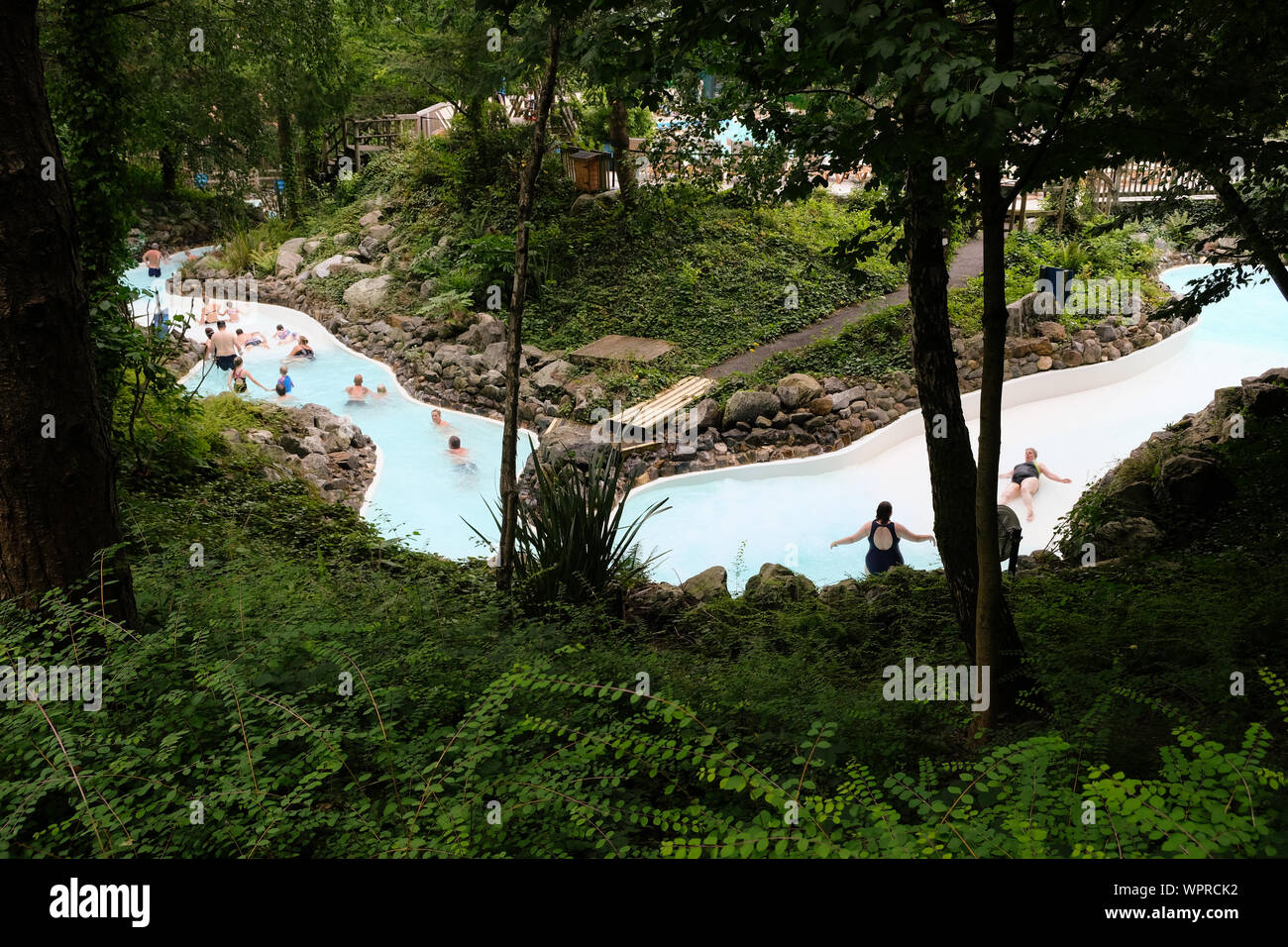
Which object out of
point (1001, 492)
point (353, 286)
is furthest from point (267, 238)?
point (1001, 492)

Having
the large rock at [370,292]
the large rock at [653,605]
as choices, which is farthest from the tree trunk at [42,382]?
the large rock at [370,292]

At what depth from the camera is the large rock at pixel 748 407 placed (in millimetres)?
10773

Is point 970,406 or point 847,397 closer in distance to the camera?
point 847,397

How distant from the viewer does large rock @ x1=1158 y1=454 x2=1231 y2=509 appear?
6270 millimetres

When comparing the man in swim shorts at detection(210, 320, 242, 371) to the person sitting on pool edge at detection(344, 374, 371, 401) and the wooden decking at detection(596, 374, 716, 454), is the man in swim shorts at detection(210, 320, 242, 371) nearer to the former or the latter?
the person sitting on pool edge at detection(344, 374, 371, 401)

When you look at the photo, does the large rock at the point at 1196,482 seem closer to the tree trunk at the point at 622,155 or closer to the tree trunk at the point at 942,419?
the tree trunk at the point at 942,419

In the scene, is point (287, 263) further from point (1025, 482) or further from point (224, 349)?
point (1025, 482)

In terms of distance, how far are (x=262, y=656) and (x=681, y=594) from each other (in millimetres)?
3621

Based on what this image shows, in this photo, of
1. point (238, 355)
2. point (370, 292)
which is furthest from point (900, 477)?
point (370, 292)

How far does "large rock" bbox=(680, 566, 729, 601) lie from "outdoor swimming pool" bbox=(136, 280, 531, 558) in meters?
2.10

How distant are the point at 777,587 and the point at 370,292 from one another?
37.1ft

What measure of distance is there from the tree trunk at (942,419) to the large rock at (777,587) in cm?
208

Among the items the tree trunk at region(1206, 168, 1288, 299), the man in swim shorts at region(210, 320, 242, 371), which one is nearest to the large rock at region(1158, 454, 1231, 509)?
the tree trunk at region(1206, 168, 1288, 299)

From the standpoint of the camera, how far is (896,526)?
23.8ft
